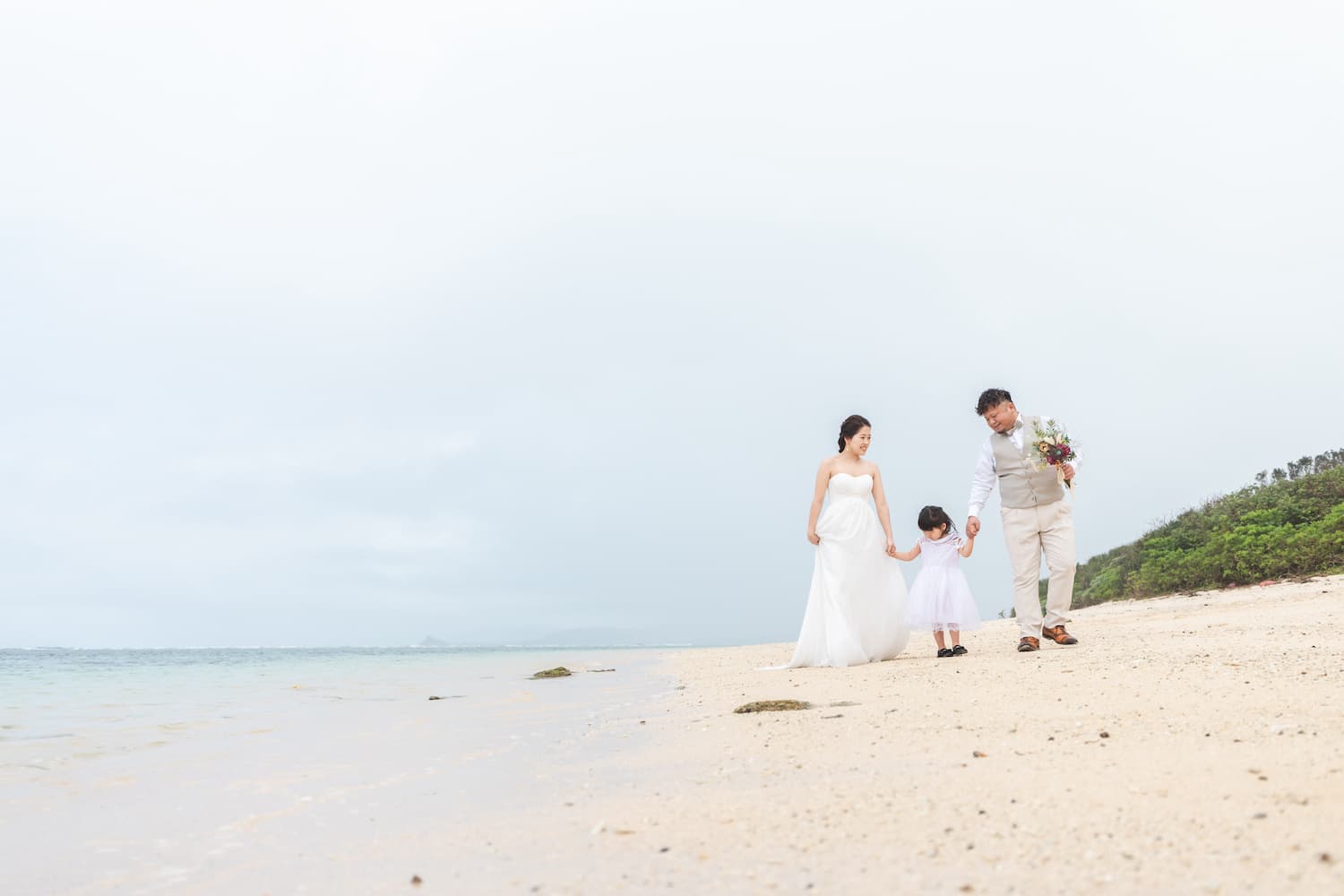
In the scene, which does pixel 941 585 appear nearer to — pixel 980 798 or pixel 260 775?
pixel 980 798

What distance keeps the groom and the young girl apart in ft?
1.86

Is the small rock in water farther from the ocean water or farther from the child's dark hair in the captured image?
the child's dark hair

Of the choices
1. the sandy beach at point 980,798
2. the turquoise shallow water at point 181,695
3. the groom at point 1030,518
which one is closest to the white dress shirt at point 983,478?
the groom at point 1030,518

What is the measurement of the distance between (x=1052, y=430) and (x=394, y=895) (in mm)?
6970

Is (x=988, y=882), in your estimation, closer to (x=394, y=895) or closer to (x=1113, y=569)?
(x=394, y=895)

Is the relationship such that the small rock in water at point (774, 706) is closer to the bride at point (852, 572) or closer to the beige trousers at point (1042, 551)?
the bride at point (852, 572)

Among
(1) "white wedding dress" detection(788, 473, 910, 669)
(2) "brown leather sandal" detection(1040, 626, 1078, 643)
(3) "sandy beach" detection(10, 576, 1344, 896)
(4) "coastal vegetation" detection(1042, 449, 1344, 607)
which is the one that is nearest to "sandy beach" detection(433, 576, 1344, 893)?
(3) "sandy beach" detection(10, 576, 1344, 896)

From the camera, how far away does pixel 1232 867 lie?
214cm

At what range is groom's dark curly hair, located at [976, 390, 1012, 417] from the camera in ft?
26.4

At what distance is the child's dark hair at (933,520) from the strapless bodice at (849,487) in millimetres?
839

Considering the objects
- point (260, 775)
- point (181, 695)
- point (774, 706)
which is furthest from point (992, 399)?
point (181, 695)

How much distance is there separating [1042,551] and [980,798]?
Answer: 574 centimetres

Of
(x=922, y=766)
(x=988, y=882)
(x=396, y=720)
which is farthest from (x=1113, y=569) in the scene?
(x=988, y=882)

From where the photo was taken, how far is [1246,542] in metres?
13.1
